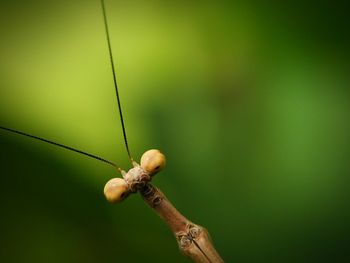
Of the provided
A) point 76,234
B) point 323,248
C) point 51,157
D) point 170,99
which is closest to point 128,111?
point 170,99

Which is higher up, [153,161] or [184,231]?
[153,161]

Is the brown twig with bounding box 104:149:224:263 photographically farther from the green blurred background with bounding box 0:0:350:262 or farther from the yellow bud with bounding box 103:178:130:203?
the green blurred background with bounding box 0:0:350:262

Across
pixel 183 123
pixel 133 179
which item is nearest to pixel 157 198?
pixel 133 179

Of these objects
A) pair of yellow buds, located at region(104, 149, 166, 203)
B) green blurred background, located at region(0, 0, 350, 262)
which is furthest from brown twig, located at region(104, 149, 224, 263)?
green blurred background, located at region(0, 0, 350, 262)

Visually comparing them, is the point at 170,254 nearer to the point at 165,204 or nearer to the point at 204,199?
the point at 204,199

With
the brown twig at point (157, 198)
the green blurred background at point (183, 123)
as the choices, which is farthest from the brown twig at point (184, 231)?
the green blurred background at point (183, 123)

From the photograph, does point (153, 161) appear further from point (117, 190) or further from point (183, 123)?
point (183, 123)

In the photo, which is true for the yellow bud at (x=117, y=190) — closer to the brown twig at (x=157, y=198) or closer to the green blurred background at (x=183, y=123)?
the brown twig at (x=157, y=198)
